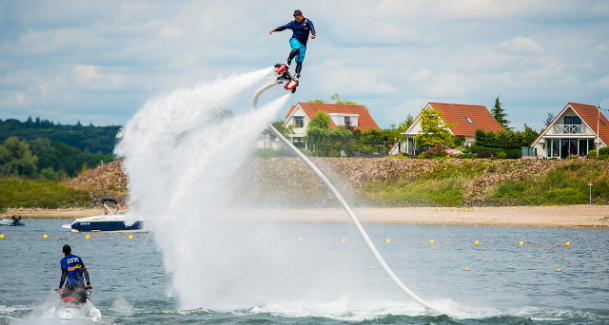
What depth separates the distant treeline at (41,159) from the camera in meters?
87.7

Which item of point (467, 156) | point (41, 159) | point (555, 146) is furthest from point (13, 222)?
point (41, 159)

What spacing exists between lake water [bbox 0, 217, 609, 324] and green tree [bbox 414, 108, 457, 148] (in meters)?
25.1

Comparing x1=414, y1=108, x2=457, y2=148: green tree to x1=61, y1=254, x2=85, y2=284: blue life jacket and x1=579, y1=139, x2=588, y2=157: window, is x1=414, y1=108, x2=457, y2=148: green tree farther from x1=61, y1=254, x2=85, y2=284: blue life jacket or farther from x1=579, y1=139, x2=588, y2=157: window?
x1=61, y1=254, x2=85, y2=284: blue life jacket

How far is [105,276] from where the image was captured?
2689 cm

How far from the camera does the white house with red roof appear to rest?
83.4 m

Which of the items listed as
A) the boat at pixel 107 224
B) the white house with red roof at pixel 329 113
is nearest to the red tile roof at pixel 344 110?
the white house with red roof at pixel 329 113

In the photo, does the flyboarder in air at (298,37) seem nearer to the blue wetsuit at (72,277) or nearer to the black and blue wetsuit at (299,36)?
the black and blue wetsuit at (299,36)

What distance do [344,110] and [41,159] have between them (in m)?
59.3

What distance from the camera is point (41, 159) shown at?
11294 cm

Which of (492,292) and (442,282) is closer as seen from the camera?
(492,292)

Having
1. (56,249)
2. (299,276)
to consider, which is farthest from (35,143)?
(299,276)

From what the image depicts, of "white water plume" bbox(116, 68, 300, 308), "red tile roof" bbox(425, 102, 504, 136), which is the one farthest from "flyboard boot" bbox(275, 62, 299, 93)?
"red tile roof" bbox(425, 102, 504, 136)

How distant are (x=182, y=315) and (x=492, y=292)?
37.7 ft

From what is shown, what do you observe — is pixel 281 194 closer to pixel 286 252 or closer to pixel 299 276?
pixel 286 252
